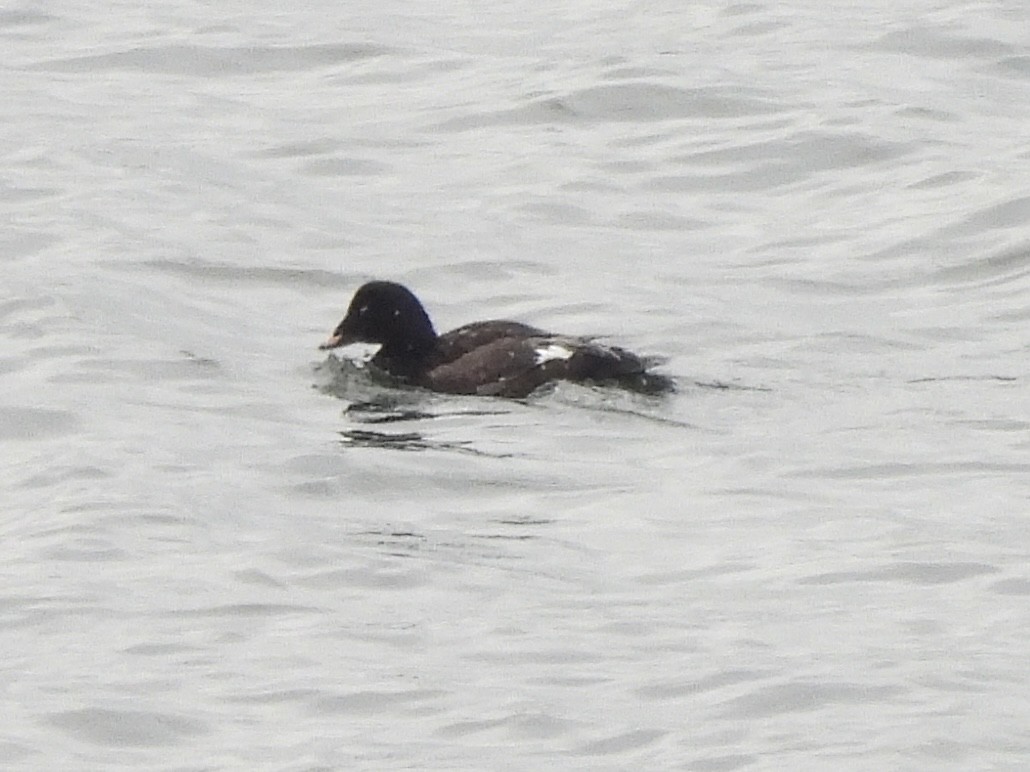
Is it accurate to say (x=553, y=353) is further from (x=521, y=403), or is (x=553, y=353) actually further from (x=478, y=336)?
(x=478, y=336)

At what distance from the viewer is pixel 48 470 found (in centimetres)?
1206

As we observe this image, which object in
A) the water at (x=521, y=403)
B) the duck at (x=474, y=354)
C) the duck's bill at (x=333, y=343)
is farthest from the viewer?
the duck's bill at (x=333, y=343)

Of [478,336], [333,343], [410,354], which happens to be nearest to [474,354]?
[478,336]

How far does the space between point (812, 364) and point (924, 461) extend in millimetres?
2036

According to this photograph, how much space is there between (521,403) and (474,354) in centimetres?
40

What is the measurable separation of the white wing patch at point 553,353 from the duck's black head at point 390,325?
84 cm

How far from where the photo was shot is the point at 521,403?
13406mm

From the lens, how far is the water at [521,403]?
9.20 meters

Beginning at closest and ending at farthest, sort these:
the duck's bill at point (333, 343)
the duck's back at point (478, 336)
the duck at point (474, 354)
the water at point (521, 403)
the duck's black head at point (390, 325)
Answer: the water at point (521, 403)
the duck at point (474, 354)
the duck's back at point (478, 336)
the duck's black head at point (390, 325)
the duck's bill at point (333, 343)

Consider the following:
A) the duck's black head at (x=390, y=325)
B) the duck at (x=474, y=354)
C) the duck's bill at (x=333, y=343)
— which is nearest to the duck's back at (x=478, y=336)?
the duck at (x=474, y=354)

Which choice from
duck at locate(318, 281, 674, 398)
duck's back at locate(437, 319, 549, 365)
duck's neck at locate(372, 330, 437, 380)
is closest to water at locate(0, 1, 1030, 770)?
duck at locate(318, 281, 674, 398)

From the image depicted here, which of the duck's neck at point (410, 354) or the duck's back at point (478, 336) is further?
the duck's neck at point (410, 354)

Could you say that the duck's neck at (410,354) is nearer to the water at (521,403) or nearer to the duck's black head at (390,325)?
the duck's black head at (390,325)

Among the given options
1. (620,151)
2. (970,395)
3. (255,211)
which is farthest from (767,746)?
(620,151)
